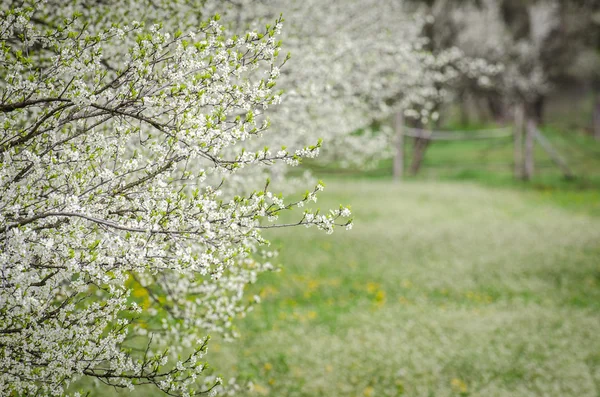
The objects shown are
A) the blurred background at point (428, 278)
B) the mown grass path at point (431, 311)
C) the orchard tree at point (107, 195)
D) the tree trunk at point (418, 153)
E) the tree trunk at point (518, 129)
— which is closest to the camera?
the orchard tree at point (107, 195)

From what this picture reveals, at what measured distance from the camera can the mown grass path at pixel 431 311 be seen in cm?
702

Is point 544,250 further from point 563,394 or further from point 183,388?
point 183,388

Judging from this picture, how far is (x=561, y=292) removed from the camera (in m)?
10.3

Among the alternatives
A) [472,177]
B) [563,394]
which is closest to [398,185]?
[472,177]

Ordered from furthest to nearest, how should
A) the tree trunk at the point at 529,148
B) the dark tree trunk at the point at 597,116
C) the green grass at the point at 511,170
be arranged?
the dark tree trunk at the point at 597,116
the tree trunk at the point at 529,148
the green grass at the point at 511,170

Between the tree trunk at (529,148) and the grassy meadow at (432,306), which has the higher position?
the tree trunk at (529,148)

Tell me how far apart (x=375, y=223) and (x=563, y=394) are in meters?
9.42

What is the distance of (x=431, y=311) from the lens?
31.1 ft

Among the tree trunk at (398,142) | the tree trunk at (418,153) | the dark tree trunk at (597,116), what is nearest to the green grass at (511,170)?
the tree trunk at (418,153)

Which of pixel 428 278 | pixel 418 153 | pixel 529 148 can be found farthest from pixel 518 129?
pixel 428 278

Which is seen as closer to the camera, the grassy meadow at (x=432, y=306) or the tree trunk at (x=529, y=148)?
the grassy meadow at (x=432, y=306)

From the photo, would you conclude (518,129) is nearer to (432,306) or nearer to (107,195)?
(432,306)

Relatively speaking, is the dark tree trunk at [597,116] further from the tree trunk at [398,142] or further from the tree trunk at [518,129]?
the tree trunk at [398,142]

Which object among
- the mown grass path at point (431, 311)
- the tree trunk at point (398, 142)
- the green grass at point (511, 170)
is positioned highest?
the tree trunk at point (398, 142)
